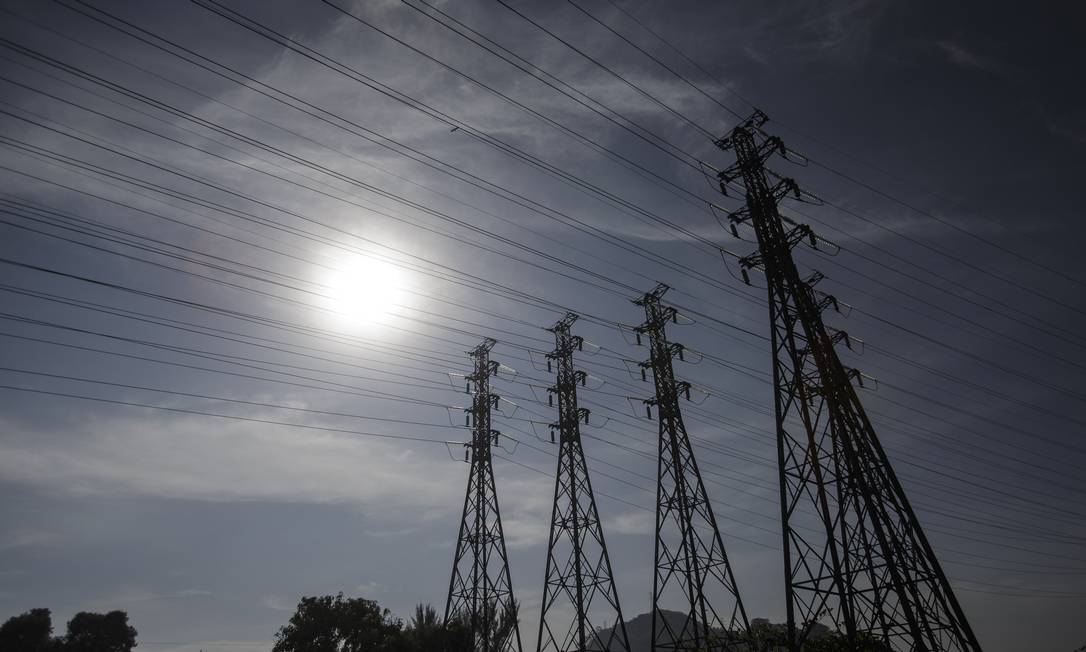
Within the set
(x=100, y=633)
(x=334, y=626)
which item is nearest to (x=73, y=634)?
(x=100, y=633)

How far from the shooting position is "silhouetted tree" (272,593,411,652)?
41.3m

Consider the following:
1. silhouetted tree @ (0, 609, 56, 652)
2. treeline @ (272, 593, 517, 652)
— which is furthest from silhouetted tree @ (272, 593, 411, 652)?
silhouetted tree @ (0, 609, 56, 652)

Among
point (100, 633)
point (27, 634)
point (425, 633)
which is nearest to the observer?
point (425, 633)

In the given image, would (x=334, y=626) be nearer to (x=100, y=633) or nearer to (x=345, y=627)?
(x=345, y=627)

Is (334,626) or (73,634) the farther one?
(73,634)

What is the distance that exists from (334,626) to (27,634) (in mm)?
34497

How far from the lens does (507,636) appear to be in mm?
28734

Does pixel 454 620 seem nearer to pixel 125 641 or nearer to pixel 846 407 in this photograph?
pixel 846 407

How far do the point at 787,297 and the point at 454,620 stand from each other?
87.9ft

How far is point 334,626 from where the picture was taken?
43.4 m

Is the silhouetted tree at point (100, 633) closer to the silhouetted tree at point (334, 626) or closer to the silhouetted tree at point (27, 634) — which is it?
the silhouetted tree at point (27, 634)

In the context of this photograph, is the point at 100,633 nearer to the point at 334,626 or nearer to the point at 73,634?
the point at 73,634

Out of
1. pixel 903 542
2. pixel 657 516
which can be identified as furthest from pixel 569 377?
pixel 903 542

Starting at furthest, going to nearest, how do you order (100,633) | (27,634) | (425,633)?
(100,633), (27,634), (425,633)
